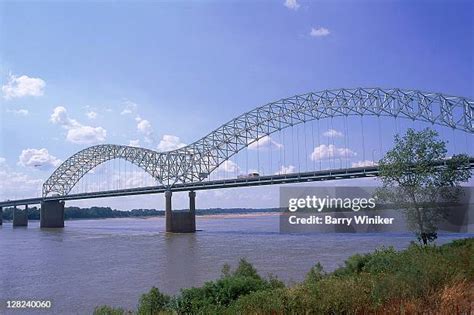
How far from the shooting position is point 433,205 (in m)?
21.0

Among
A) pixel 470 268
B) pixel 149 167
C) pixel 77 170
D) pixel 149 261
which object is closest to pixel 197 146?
pixel 149 167

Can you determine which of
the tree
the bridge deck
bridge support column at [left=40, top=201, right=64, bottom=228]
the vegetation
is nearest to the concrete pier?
the bridge deck

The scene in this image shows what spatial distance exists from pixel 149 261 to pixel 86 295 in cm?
1210

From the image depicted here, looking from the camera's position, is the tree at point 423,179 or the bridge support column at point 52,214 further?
the bridge support column at point 52,214

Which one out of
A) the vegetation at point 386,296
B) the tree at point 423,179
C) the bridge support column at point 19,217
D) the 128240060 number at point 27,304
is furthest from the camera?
the bridge support column at point 19,217

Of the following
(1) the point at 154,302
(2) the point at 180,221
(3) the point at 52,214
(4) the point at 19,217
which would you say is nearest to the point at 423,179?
(1) the point at 154,302

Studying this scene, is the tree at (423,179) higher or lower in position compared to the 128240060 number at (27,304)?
higher

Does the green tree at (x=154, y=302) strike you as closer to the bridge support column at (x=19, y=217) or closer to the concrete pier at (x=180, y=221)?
the concrete pier at (x=180, y=221)

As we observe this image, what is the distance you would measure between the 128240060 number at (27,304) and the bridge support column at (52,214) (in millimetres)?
88147

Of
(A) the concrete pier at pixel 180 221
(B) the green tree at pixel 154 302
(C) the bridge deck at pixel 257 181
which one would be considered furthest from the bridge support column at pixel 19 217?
(B) the green tree at pixel 154 302

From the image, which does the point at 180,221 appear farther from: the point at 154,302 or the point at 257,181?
the point at 154,302

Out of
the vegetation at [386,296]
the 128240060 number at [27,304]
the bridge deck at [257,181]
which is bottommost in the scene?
the 128240060 number at [27,304]

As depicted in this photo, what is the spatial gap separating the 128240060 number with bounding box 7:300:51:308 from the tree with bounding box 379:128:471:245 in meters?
15.1

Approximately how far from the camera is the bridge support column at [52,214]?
317 feet
